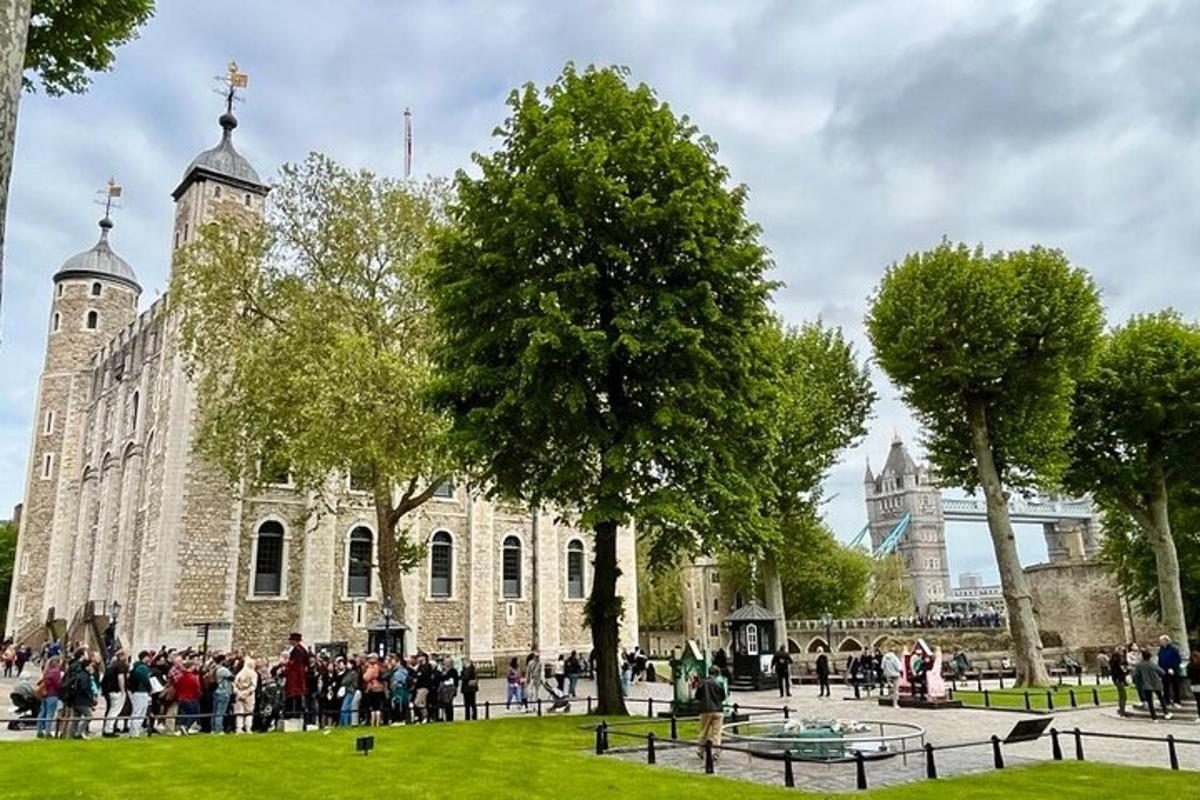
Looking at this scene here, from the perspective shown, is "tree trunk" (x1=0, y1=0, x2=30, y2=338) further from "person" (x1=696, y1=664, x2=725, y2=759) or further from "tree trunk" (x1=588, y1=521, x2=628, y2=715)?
"tree trunk" (x1=588, y1=521, x2=628, y2=715)

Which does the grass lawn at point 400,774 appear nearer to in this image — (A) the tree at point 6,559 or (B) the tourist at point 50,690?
(B) the tourist at point 50,690

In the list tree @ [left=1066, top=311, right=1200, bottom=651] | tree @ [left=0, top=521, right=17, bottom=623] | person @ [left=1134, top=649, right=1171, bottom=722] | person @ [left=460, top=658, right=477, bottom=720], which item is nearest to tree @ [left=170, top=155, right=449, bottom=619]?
person @ [left=460, top=658, right=477, bottom=720]

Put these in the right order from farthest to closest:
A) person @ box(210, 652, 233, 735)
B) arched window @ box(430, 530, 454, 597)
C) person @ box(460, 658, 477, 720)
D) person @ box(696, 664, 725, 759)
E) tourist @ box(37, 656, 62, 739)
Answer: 1. arched window @ box(430, 530, 454, 597)
2. person @ box(460, 658, 477, 720)
3. person @ box(210, 652, 233, 735)
4. tourist @ box(37, 656, 62, 739)
5. person @ box(696, 664, 725, 759)

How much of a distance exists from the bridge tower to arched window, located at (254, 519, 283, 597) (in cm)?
13001

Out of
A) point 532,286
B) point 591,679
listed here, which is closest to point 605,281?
point 532,286

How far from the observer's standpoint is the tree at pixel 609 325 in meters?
17.7

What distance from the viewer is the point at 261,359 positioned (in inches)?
1052

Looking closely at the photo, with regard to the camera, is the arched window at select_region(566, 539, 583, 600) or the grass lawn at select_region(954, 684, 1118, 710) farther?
the arched window at select_region(566, 539, 583, 600)

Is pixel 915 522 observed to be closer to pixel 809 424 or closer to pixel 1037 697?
pixel 809 424

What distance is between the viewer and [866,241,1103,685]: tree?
24.7 metres

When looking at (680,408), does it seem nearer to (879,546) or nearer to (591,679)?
(591,679)

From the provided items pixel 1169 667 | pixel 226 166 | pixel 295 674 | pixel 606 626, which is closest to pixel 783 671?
pixel 606 626

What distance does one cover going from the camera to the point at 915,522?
511 ft

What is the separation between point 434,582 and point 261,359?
16546 millimetres
